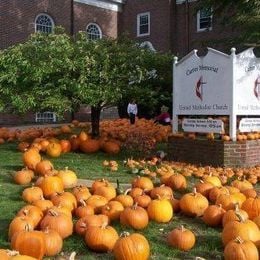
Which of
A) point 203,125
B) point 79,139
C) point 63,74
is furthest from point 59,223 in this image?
point 79,139

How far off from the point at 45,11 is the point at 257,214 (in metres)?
24.4

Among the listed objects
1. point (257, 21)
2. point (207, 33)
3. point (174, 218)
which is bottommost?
point (174, 218)

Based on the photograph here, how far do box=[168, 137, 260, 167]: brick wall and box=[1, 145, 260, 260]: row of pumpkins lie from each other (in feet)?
7.42

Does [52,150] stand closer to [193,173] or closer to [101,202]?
[193,173]

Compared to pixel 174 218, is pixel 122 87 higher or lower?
higher

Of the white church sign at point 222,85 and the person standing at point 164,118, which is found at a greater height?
the white church sign at point 222,85

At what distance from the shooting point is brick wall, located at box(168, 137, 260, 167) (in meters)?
9.48

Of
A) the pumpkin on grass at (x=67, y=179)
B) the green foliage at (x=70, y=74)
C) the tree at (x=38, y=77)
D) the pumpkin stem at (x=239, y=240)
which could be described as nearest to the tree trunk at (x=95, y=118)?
the green foliage at (x=70, y=74)

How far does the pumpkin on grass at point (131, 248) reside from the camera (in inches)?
174

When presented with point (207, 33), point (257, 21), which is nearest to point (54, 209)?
point (257, 21)

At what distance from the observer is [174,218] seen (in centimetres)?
607

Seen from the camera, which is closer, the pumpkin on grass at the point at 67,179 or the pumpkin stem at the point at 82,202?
the pumpkin stem at the point at 82,202

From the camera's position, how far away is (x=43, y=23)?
92.5 ft

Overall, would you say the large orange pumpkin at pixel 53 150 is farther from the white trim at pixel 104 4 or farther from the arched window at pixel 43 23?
the white trim at pixel 104 4
